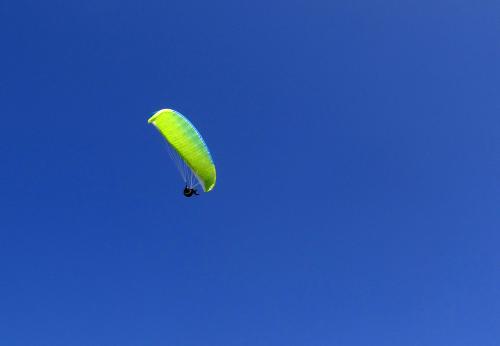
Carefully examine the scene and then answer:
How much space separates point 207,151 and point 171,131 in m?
3.85

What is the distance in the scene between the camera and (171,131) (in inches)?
2719

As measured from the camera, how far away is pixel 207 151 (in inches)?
2758

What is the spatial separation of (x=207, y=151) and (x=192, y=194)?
14.1 ft

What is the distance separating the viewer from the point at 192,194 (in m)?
70.6

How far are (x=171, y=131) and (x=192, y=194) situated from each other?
6305 millimetres
